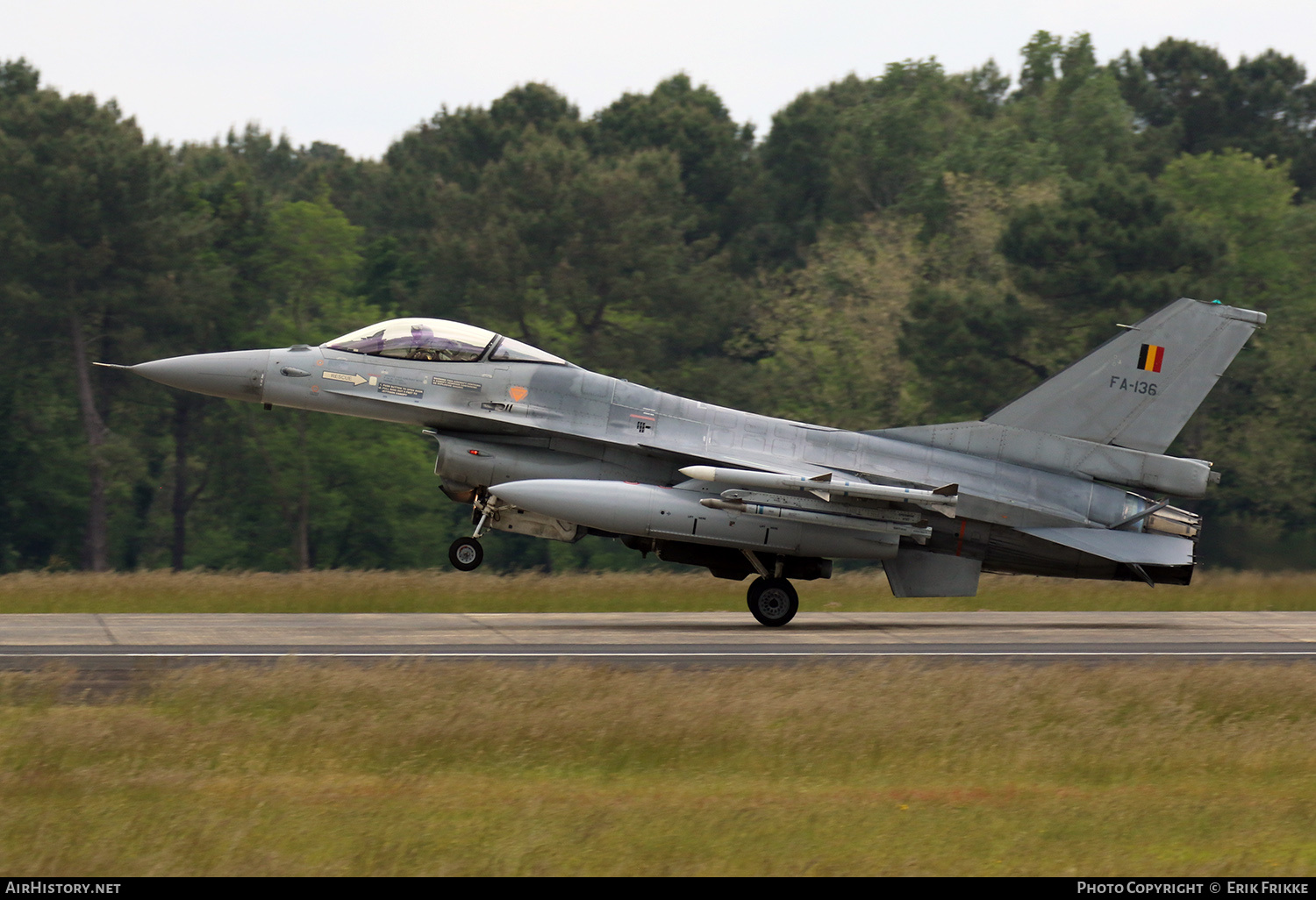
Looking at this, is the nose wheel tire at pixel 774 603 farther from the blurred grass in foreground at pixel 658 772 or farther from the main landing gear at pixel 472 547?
the blurred grass in foreground at pixel 658 772

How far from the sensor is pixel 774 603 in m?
19.2

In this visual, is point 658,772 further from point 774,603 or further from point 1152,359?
point 1152,359

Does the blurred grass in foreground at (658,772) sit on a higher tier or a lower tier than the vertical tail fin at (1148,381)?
lower

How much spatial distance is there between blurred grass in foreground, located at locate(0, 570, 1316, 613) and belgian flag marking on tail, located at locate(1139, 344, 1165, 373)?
4267mm

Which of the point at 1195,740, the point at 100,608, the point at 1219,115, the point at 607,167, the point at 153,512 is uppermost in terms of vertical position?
the point at 1219,115

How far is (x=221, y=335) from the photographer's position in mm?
51500

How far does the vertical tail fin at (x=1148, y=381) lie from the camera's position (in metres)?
19.5

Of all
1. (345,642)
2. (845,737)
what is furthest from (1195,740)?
(345,642)

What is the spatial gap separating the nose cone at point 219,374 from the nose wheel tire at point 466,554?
342 cm

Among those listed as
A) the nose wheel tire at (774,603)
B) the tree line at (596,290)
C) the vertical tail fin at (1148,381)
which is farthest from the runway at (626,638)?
the tree line at (596,290)

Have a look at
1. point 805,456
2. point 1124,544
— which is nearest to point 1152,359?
point 1124,544

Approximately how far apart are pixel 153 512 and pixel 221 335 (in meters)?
8.81

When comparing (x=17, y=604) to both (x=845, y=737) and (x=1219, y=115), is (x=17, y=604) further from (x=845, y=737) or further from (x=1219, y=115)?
(x=1219, y=115)

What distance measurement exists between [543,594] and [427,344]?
5.25 meters
